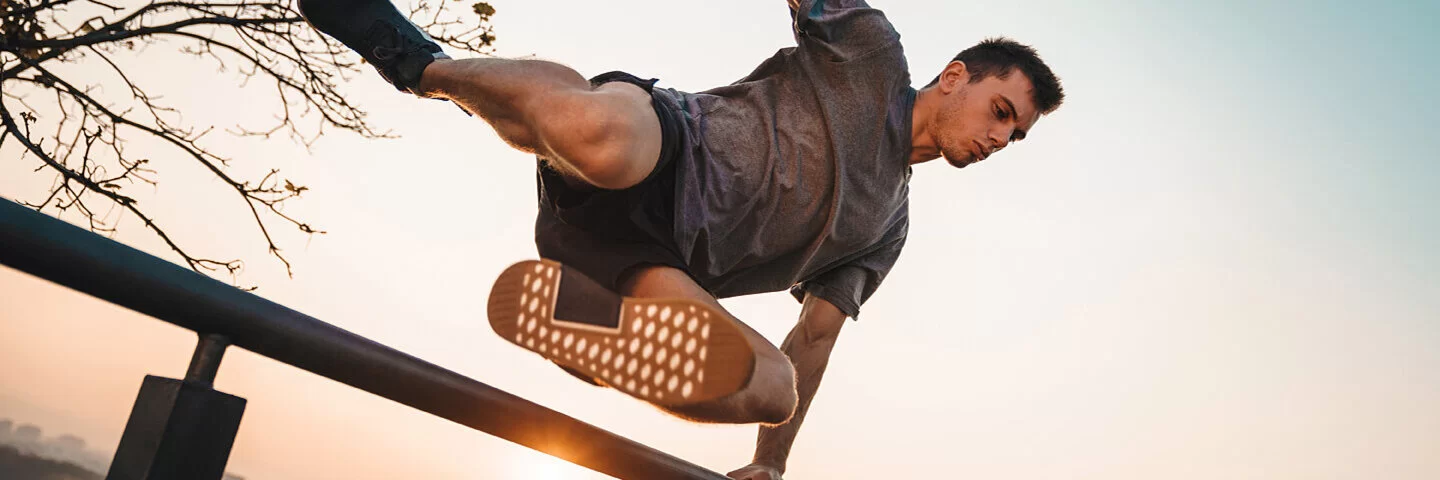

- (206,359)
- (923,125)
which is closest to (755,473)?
(923,125)

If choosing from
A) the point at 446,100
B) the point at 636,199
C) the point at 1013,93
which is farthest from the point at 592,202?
the point at 1013,93

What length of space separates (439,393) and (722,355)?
0.37 meters

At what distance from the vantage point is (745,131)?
2.16 m

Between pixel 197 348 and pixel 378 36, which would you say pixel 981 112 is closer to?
pixel 378 36

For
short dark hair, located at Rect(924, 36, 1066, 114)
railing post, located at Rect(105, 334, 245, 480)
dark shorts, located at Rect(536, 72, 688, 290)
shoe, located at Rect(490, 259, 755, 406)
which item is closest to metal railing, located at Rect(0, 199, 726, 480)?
railing post, located at Rect(105, 334, 245, 480)

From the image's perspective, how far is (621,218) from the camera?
2000 mm

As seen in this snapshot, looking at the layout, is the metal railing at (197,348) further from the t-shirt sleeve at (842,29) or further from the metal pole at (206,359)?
the t-shirt sleeve at (842,29)

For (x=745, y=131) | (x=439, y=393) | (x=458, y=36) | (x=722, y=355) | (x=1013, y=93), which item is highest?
(x=458, y=36)

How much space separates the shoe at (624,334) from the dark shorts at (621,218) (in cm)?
49

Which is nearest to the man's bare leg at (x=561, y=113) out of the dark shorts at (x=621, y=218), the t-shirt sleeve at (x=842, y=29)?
the dark shorts at (x=621, y=218)

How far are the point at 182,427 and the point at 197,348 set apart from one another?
9 centimetres

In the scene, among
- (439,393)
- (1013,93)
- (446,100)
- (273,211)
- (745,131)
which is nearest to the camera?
(439,393)

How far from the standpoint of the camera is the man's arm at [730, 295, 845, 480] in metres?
2.55

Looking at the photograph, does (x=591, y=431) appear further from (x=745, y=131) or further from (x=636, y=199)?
(x=745, y=131)
